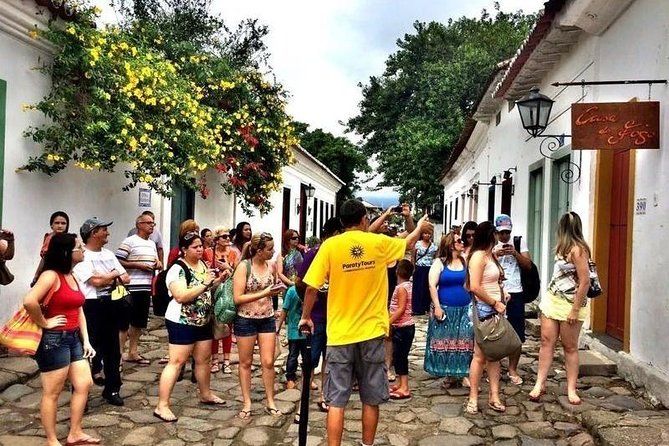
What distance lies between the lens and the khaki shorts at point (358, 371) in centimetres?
390

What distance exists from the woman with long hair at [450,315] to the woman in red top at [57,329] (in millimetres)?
3034

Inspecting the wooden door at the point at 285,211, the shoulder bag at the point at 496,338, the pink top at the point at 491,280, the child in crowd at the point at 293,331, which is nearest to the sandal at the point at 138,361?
the child in crowd at the point at 293,331

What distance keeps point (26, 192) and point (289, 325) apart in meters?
3.29

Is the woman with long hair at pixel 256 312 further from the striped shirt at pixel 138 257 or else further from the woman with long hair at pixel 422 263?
the woman with long hair at pixel 422 263

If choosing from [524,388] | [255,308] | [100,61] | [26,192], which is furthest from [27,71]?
[524,388]

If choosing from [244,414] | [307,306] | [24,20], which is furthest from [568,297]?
[24,20]

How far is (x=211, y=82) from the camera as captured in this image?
9844 millimetres

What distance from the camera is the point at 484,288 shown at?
5.01m

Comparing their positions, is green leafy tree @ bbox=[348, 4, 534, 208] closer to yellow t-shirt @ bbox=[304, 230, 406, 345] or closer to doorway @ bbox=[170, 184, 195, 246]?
doorway @ bbox=[170, 184, 195, 246]

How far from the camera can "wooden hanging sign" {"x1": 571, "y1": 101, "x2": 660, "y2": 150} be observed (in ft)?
17.8

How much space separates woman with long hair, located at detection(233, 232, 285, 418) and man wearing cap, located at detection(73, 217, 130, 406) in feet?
3.56

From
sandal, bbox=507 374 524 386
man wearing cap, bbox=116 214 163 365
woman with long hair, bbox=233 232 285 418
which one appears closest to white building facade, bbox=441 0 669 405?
sandal, bbox=507 374 524 386

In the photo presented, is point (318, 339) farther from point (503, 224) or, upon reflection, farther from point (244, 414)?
point (503, 224)

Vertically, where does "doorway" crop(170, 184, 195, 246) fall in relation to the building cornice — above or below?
below
